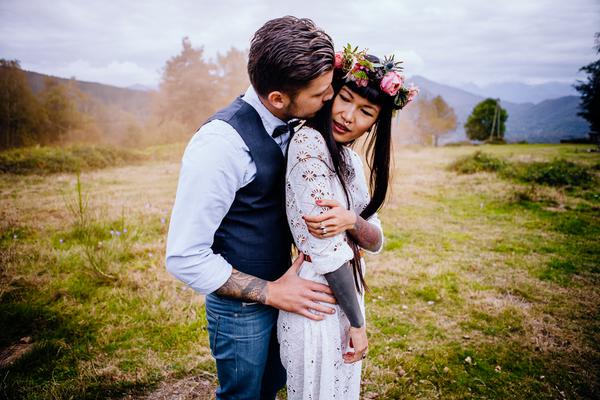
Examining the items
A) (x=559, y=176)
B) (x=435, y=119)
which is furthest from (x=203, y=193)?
(x=435, y=119)

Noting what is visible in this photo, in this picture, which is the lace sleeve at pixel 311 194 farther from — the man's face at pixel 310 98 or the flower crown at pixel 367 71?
the flower crown at pixel 367 71

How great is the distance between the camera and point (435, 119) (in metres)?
53.5

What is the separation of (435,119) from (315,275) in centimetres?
5834

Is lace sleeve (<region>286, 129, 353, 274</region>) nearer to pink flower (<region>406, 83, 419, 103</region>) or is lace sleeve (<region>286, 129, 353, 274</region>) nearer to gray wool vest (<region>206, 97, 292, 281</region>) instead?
gray wool vest (<region>206, 97, 292, 281</region>)

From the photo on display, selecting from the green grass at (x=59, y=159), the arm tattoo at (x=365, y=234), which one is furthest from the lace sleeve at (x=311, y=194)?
the green grass at (x=59, y=159)

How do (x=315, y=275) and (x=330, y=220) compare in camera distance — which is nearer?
(x=330, y=220)

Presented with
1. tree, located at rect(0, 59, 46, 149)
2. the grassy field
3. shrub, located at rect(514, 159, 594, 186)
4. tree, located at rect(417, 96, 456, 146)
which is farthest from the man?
tree, located at rect(417, 96, 456, 146)

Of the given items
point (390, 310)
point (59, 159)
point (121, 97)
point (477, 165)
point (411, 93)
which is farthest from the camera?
point (121, 97)

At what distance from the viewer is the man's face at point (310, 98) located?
149 cm

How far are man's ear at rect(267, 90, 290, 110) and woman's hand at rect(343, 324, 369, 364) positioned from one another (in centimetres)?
120

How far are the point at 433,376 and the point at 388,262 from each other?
2.66m

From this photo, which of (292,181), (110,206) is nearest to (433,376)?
(292,181)

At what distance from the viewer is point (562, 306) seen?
4.56 m

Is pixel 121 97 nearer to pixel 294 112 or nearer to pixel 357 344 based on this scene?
pixel 294 112
